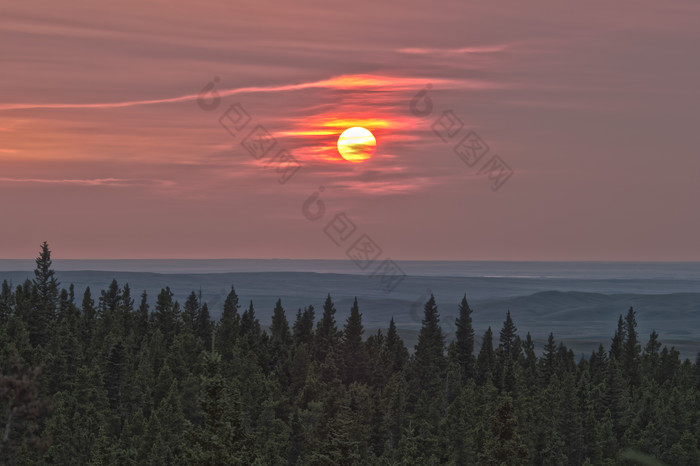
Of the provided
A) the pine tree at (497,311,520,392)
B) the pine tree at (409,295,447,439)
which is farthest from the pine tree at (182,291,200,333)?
the pine tree at (497,311,520,392)

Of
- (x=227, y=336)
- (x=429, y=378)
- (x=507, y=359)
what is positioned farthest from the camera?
(x=507, y=359)

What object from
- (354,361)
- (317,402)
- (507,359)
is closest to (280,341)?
(354,361)

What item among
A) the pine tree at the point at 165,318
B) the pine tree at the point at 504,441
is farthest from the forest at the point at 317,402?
the pine tree at the point at 165,318

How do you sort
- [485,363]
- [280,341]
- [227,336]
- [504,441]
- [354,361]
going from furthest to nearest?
[227,336], [280,341], [485,363], [354,361], [504,441]

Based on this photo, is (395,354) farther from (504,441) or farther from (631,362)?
(504,441)

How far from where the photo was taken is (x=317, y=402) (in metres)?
100

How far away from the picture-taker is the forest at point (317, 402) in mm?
61719

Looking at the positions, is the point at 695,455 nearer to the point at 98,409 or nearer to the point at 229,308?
the point at 98,409

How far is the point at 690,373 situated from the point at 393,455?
258 ft

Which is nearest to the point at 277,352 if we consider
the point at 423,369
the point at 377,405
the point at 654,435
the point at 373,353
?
the point at 373,353

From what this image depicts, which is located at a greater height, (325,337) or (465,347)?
(325,337)

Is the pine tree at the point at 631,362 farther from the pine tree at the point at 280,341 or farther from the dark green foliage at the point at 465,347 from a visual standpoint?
the pine tree at the point at 280,341

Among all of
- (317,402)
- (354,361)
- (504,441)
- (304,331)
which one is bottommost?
(317,402)

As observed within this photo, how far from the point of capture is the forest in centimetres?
6172
